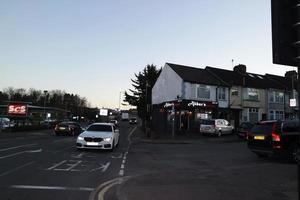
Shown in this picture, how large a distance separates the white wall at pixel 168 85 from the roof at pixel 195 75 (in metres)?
0.57

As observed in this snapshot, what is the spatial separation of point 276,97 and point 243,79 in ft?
23.1

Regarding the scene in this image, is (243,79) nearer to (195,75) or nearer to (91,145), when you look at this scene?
(195,75)

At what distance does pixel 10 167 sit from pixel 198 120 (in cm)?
3488

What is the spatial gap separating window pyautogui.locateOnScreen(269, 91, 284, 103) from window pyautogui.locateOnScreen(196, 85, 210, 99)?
12.6 metres

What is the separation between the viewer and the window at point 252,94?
2125 inches

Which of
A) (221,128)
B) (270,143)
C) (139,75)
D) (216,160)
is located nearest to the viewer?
(270,143)

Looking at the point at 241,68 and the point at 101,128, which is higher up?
the point at 241,68

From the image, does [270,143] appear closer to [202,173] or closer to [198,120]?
[202,173]

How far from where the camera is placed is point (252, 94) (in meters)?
54.8

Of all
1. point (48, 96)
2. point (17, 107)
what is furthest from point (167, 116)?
point (48, 96)

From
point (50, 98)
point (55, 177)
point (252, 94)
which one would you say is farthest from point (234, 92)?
point (50, 98)

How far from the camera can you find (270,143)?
18.2m

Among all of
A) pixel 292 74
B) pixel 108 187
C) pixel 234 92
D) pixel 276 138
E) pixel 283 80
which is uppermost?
pixel 292 74

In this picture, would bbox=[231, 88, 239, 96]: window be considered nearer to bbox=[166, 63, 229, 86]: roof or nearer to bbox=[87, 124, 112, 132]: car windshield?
bbox=[166, 63, 229, 86]: roof
